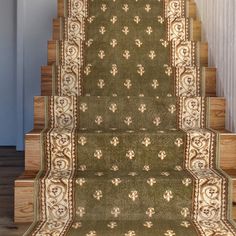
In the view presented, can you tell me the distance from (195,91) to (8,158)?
1895 mm

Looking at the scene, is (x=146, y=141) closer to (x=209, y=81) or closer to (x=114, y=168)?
(x=114, y=168)

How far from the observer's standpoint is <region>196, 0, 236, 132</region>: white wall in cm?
202

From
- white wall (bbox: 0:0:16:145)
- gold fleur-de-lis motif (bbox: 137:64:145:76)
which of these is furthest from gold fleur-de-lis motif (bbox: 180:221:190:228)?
white wall (bbox: 0:0:16:145)

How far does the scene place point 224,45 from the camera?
2.17 metres

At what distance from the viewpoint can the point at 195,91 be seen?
88.9 inches

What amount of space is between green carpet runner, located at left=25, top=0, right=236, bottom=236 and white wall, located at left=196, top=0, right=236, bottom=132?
15 centimetres

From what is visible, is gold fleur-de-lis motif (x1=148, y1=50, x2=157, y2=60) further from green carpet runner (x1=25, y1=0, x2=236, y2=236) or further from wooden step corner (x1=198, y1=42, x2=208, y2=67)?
wooden step corner (x1=198, y1=42, x2=208, y2=67)

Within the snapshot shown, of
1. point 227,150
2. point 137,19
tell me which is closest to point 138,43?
point 137,19

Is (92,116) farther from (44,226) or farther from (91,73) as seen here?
(44,226)

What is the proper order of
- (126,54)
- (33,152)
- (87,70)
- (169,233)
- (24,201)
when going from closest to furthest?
1. (169,233)
2. (24,201)
3. (33,152)
4. (87,70)
5. (126,54)

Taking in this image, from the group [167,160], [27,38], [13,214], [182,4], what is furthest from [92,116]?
[27,38]

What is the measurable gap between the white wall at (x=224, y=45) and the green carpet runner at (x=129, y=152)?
148 millimetres

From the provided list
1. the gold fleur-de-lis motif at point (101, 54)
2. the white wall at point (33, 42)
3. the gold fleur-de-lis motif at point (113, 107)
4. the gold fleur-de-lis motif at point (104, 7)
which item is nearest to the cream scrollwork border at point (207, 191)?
the gold fleur-de-lis motif at point (113, 107)

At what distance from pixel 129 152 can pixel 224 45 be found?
37.2 inches
